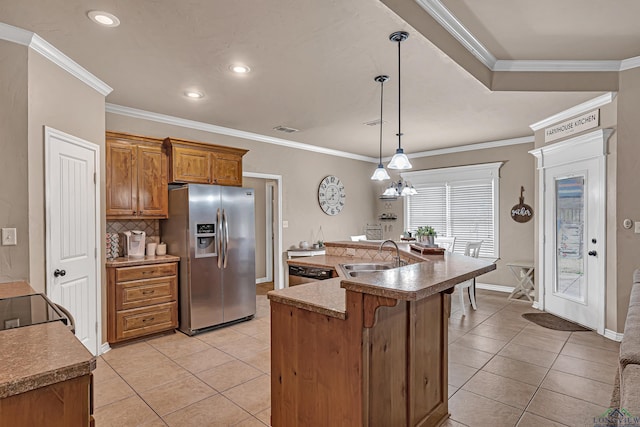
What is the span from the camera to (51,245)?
9.21 ft

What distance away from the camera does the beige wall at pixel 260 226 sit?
6.98 meters

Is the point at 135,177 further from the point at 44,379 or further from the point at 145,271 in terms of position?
the point at 44,379

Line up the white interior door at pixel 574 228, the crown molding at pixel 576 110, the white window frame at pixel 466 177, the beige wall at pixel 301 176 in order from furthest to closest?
the white window frame at pixel 466 177 < the beige wall at pixel 301 176 < the white interior door at pixel 574 228 < the crown molding at pixel 576 110

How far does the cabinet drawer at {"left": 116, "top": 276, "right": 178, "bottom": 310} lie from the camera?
363 cm

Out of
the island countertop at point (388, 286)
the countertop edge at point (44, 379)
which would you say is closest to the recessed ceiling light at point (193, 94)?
the island countertop at point (388, 286)

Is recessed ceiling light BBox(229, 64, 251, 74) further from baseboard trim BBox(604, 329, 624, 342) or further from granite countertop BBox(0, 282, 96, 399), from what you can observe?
baseboard trim BBox(604, 329, 624, 342)

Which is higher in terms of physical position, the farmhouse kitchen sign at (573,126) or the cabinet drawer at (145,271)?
the farmhouse kitchen sign at (573,126)

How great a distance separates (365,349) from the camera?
66.6 inches

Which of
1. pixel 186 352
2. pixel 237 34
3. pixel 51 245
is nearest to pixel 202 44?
pixel 237 34

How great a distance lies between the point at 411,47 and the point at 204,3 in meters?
1.55

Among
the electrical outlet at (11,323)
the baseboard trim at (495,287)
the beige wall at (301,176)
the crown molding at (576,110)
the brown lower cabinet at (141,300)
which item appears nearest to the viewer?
the electrical outlet at (11,323)

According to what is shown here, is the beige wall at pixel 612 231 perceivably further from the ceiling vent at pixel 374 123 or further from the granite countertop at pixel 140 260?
the granite countertop at pixel 140 260

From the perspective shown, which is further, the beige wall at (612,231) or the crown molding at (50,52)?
the beige wall at (612,231)

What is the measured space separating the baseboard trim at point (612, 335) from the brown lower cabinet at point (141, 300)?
4.79m
